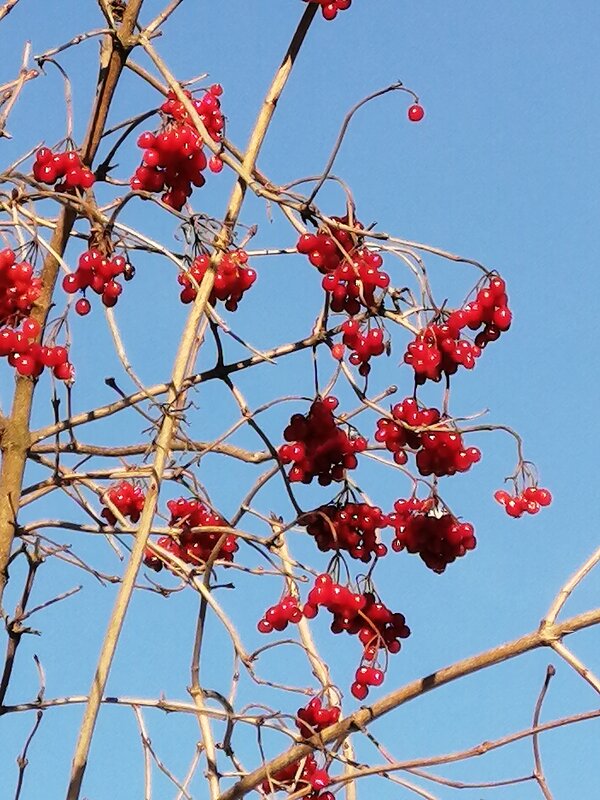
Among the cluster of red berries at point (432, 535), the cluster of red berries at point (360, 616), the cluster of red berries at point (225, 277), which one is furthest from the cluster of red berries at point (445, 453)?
the cluster of red berries at point (225, 277)

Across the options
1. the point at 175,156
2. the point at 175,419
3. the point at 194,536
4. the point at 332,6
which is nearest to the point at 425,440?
the point at 175,419

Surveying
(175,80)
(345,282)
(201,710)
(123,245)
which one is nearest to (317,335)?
(345,282)

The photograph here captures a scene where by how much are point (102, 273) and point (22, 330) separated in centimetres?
20

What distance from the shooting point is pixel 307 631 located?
251 centimetres

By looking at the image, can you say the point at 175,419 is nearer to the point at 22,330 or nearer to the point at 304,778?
the point at 22,330

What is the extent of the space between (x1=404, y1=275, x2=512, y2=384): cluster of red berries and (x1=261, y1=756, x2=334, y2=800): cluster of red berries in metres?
0.67

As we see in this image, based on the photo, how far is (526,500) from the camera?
243 cm

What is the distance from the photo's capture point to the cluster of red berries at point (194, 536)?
99.6 inches

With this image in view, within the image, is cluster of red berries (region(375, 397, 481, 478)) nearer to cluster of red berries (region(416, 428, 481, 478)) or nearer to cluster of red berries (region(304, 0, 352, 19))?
cluster of red berries (region(416, 428, 481, 478))

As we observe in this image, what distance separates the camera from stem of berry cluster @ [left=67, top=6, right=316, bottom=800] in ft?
6.17

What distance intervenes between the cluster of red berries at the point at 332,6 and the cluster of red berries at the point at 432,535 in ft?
2.89

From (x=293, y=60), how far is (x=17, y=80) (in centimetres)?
65

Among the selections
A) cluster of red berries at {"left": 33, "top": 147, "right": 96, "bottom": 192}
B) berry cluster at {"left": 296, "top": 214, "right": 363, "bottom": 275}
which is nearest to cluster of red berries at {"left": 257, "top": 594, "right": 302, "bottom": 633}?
berry cluster at {"left": 296, "top": 214, "right": 363, "bottom": 275}

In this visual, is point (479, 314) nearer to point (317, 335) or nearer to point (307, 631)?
point (317, 335)
